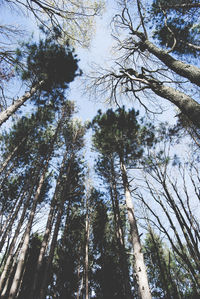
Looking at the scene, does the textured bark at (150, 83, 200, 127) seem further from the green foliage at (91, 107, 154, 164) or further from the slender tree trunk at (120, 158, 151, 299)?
the green foliage at (91, 107, 154, 164)

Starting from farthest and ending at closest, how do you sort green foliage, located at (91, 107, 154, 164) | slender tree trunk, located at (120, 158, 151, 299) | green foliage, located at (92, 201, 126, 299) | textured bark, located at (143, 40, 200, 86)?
1. green foliage, located at (92, 201, 126, 299)
2. green foliage, located at (91, 107, 154, 164)
3. slender tree trunk, located at (120, 158, 151, 299)
4. textured bark, located at (143, 40, 200, 86)

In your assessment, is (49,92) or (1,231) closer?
(49,92)

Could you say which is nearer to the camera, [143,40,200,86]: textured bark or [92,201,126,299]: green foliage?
[143,40,200,86]: textured bark

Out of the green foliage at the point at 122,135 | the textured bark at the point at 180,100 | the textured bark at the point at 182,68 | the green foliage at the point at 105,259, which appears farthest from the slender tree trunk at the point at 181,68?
the green foliage at the point at 105,259

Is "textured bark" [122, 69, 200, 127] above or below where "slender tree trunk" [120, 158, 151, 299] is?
above

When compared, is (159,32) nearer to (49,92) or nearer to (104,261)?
(49,92)

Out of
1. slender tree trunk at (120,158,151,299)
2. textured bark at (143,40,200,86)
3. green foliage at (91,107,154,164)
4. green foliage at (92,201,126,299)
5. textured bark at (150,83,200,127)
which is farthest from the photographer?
green foliage at (92,201,126,299)

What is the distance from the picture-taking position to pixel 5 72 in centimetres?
382

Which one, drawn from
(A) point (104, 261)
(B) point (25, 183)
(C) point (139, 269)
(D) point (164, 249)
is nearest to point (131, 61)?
(C) point (139, 269)

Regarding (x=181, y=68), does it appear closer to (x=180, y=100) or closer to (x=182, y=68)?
(x=182, y=68)

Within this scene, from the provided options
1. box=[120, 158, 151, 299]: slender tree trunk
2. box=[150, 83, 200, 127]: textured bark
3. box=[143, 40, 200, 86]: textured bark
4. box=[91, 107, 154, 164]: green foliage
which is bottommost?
box=[120, 158, 151, 299]: slender tree trunk

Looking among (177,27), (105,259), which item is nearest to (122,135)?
(177,27)

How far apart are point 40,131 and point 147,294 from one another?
961 centimetres

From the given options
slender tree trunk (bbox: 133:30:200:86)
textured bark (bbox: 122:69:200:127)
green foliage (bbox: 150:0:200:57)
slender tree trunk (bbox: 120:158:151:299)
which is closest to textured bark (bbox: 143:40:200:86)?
slender tree trunk (bbox: 133:30:200:86)
